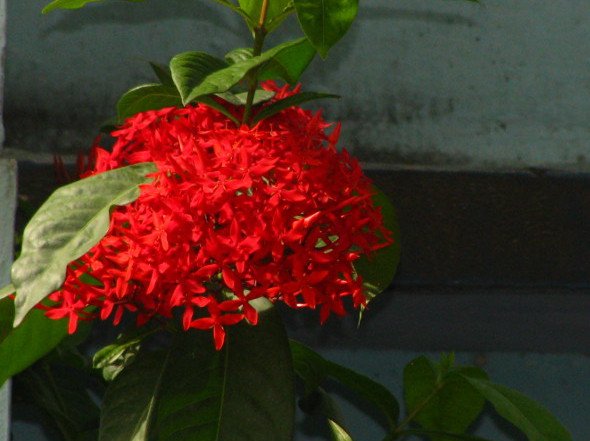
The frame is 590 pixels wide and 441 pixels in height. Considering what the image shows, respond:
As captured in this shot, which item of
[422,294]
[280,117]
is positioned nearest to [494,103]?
[422,294]

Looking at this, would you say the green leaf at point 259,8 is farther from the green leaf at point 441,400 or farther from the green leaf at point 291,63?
the green leaf at point 441,400

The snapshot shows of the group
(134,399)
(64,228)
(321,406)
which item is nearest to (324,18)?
(64,228)

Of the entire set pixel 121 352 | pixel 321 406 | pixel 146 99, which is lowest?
pixel 321 406

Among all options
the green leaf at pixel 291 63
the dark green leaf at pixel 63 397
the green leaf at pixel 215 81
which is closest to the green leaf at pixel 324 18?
the green leaf at pixel 215 81

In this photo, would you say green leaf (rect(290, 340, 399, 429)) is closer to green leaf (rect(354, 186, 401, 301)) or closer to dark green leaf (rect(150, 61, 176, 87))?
green leaf (rect(354, 186, 401, 301))

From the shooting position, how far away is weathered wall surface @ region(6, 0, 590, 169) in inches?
81.6

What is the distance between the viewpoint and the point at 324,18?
115 cm

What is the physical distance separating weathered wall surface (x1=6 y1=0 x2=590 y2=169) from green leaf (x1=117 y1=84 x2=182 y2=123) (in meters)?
0.76

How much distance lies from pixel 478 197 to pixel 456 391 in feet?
1.61

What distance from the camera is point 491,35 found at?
2186 mm

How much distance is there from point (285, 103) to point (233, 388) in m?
0.33

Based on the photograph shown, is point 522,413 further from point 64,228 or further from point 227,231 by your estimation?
point 64,228

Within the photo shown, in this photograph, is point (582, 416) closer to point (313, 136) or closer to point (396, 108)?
point (396, 108)

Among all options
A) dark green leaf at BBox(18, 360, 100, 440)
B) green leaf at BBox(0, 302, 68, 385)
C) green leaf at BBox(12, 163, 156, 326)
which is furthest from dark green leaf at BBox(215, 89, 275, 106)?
dark green leaf at BBox(18, 360, 100, 440)
